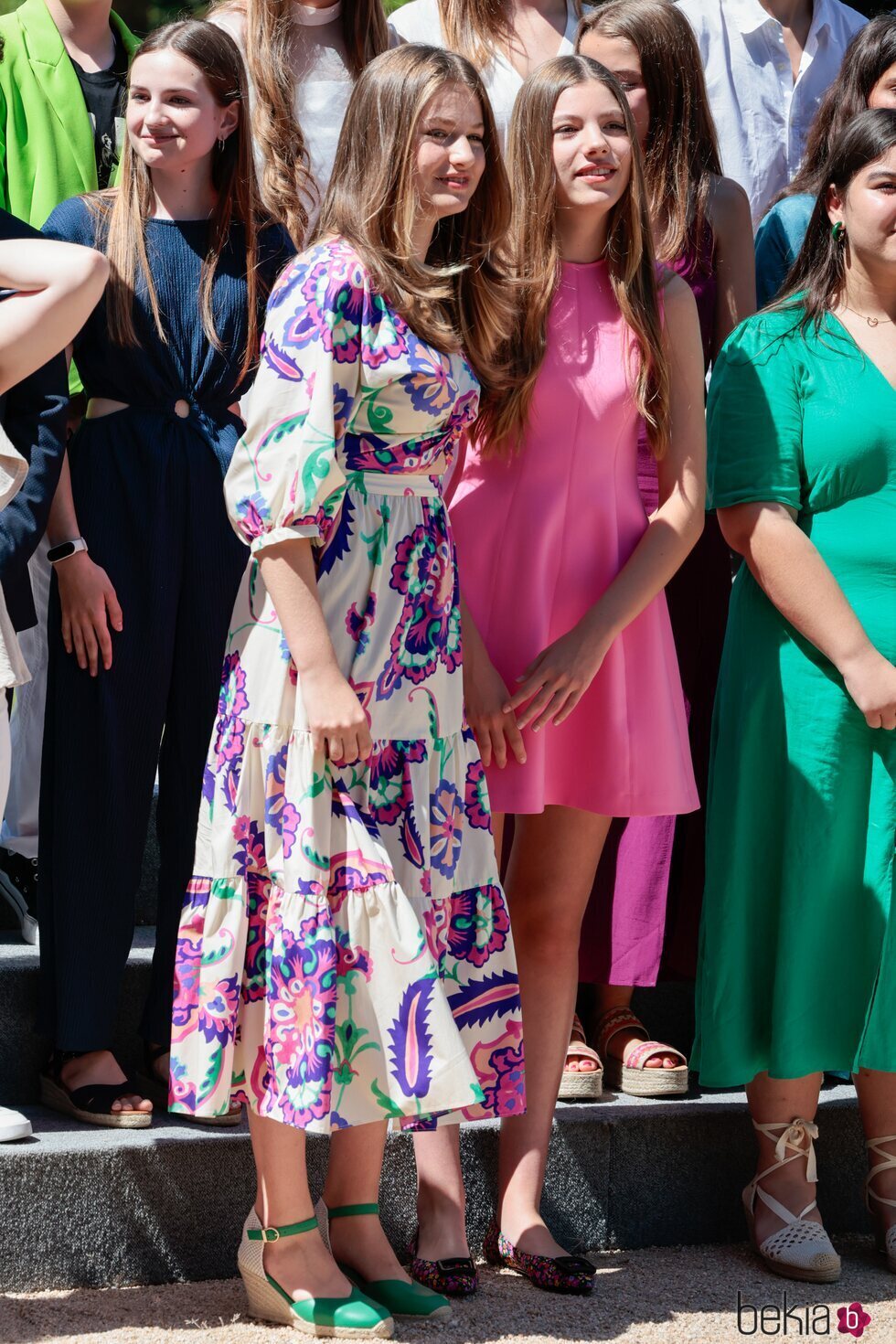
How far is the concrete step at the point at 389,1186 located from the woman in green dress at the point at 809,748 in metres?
0.19

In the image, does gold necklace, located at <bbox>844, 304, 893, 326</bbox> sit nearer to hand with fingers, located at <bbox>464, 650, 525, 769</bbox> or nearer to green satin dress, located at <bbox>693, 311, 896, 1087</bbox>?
green satin dress, located at <bbox>693, 311, 896, 1087</bbox>

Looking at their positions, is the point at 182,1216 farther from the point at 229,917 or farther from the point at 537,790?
the point at 537,790

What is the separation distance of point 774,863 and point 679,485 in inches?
29.2

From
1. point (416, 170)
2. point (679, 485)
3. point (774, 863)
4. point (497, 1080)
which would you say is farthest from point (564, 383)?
point (497, 1080)

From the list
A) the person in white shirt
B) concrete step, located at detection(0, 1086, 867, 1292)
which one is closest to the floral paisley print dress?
concrete step, located at detection(0, 1086, 867, 1292)

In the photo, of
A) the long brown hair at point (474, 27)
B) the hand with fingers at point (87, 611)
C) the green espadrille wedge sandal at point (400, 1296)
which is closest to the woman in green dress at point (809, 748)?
the green espadrille wedge sandal at point (400, 1296)

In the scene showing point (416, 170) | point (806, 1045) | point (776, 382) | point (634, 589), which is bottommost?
point (806, 1045)

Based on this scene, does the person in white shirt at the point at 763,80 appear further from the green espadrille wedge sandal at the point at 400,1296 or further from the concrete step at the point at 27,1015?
the green espadrille wedge sandal at the point at 400,1296

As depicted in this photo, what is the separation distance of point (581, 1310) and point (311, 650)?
4.10ft

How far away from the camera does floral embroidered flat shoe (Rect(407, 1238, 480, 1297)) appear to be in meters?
3.02

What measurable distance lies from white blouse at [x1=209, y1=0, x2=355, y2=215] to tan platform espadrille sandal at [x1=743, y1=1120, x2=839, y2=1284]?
7.05 ft

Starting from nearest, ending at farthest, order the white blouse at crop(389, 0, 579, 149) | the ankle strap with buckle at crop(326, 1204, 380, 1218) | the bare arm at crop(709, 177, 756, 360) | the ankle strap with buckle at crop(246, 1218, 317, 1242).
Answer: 1. the ankle strap with buckle at crop(246, 1218, 317, 1242)
2. the ankle strap with buckle at crop(326, 1204, 380, 1218)
3. the bare arm at crop(709, 177, 756, 360)
4. the white blouse at crop(389, 0, 579, 149)

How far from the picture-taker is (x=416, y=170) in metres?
2.85

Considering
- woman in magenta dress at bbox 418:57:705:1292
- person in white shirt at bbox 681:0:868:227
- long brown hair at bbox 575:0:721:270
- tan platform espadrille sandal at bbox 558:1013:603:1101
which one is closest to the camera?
woman in magenta dress at bbox 418:57:705:1292
